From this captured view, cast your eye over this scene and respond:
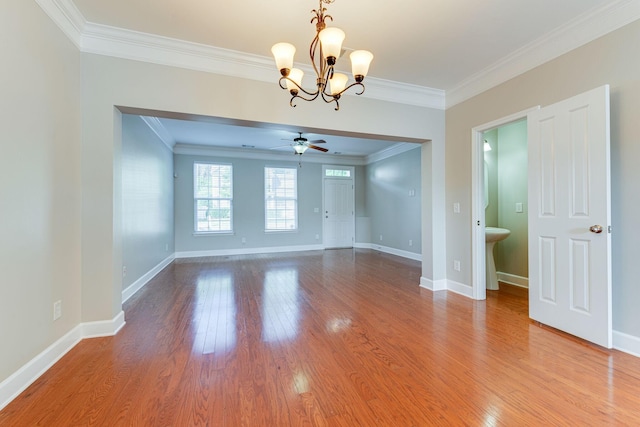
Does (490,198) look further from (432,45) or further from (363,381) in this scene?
(363,381)

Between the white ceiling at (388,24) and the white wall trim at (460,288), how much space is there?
2.59 meters

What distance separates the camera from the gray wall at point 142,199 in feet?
10.9

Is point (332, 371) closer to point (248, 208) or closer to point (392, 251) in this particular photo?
point (392, 251)

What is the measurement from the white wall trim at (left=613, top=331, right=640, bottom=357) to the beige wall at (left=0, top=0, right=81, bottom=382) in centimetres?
412

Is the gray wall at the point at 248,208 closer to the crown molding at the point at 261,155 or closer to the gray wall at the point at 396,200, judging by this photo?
the crown molding at the point at 261,155

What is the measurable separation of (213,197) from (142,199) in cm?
264

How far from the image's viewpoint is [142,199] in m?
3.90

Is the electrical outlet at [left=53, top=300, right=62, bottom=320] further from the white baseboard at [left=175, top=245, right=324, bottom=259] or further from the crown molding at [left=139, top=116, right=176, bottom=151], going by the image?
the white baseboard at [left=175, top=245, right=324, bottom=259]

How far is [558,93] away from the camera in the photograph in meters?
2.47

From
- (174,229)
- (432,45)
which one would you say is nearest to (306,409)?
(432,45)

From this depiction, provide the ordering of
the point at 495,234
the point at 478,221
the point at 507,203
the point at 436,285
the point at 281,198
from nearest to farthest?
the point at 478,221, the point at 495,234, the point at 436,285, the point at 507,203, the point at 281,198

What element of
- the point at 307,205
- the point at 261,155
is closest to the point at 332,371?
the point at 307,205

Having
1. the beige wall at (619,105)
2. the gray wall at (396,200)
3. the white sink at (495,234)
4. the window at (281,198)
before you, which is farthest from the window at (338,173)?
the beige wall at (619,105)

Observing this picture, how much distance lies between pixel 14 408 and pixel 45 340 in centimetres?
49
